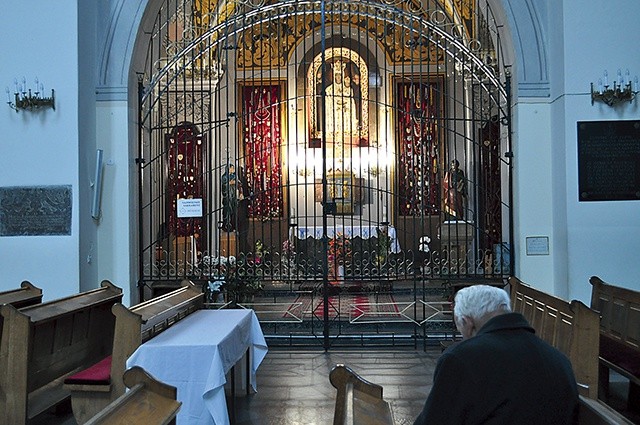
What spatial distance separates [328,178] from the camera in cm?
1331

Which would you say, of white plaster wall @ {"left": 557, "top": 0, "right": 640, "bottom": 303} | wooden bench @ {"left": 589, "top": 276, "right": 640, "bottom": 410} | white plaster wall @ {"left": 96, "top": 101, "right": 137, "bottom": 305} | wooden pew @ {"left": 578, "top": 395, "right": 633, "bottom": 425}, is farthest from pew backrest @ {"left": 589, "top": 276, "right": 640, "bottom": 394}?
white plaster wall @ {"left": 96, "top": 101, "right": 137, "bottom": 305}

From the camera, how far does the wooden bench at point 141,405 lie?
8.81 ft

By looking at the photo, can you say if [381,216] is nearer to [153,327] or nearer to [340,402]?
[153,327]

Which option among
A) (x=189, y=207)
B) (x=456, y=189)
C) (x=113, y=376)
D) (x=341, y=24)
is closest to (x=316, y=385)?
(x=113, y=376)

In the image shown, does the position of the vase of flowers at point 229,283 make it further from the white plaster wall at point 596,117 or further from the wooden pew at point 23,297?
the white plaster wall at point 596,117

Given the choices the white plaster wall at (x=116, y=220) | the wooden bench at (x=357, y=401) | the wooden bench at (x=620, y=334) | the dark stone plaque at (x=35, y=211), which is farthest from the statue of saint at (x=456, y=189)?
the wooden bench at (x=357, y=401)

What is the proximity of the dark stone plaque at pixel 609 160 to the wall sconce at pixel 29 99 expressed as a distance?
579cm

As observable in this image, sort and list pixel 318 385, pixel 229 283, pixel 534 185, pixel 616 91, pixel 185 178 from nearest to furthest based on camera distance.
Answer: pixel 318 385 → pixel 616 91 → pixel 534 185 → pixel 229 283 → pixel 185 178

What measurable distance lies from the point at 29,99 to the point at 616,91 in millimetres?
6290

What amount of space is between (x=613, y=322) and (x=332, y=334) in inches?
150

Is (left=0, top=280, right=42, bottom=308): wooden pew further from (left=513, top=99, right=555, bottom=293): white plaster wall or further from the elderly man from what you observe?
(left=513, top=99, right=555, bottom=293): white plaster wall

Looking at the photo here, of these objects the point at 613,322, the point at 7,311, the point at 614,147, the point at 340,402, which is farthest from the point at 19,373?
the point at 614,147

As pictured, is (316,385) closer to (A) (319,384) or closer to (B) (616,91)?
(A) (319,384)

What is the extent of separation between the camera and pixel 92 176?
8.13 metres
